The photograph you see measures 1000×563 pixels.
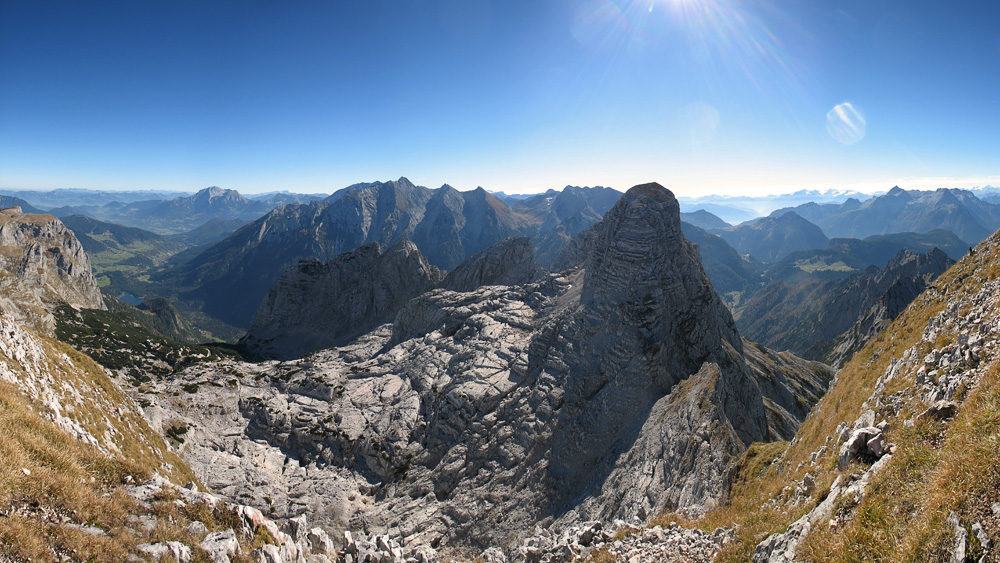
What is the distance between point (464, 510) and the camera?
40938 mm

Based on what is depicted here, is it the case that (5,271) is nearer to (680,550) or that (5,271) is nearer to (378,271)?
(378,271)

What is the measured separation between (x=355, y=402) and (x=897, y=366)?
63373 millimetres

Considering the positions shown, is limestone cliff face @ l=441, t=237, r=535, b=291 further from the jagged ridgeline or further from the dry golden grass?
the dry golden grass

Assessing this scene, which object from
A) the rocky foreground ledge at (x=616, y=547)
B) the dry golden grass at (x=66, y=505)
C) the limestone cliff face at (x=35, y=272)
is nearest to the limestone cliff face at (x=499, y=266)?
the rocky foreground ledge at (x=616, y=547)

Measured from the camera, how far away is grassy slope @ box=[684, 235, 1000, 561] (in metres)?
7.77

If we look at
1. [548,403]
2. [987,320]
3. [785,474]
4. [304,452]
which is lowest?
[304,452]

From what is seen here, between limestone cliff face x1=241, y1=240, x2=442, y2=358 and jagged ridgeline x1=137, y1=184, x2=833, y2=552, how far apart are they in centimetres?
6730

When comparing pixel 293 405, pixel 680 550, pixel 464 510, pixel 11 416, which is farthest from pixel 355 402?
pixel 680 550

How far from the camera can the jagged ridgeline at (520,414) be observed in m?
37.5

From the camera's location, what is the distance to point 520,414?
48.6 m

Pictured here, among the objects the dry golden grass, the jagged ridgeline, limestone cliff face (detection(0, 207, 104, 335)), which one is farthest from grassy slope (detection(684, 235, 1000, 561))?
limestone cliff face (detection(0, 207, 104, 335))

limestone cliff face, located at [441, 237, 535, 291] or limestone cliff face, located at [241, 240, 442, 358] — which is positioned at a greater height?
limestone cliff face, located at [441, 237, 535, 291]

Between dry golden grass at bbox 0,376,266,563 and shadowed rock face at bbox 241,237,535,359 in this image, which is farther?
shadowed rock face at bbox 241,237,535,359

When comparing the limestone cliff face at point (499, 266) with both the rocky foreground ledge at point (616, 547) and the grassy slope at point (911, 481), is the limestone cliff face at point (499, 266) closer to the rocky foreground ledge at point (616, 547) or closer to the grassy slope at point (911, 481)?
the rocky foreground ledge at point (616, 547)
